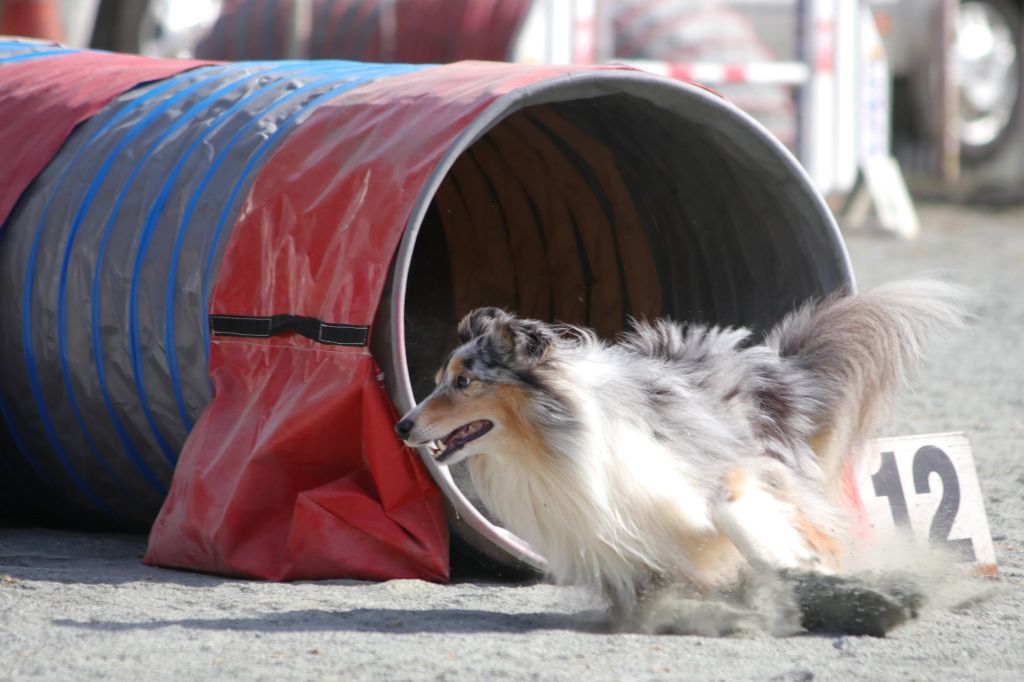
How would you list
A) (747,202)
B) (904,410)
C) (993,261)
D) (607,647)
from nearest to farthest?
(607,647), (747,202), (904,410), (993,261)

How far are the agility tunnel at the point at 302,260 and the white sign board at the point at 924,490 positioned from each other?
644 millimetres

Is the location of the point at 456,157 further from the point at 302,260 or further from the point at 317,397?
the point at 317,397

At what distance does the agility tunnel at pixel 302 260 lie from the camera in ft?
14.8

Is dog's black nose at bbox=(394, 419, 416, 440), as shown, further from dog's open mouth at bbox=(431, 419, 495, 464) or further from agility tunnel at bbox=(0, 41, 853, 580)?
agility tunnel at bbox=(0, 41, 853, 580)

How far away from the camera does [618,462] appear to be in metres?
4.12

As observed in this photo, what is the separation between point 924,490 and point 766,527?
38.9 inches

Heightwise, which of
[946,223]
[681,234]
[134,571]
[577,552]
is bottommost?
[946,223]

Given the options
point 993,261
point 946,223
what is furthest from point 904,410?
point 946,223

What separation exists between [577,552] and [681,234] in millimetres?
2083

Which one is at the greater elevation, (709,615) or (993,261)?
(709,615)

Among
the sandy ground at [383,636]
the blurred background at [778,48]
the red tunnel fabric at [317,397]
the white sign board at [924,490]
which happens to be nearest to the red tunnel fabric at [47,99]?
the red tunnel fabric at [317,397]

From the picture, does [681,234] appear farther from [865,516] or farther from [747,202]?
[865,516]

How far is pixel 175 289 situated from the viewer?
488cm

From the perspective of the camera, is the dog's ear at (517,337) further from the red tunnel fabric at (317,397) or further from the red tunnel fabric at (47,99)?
the red tunnel fabric at (47,99)
